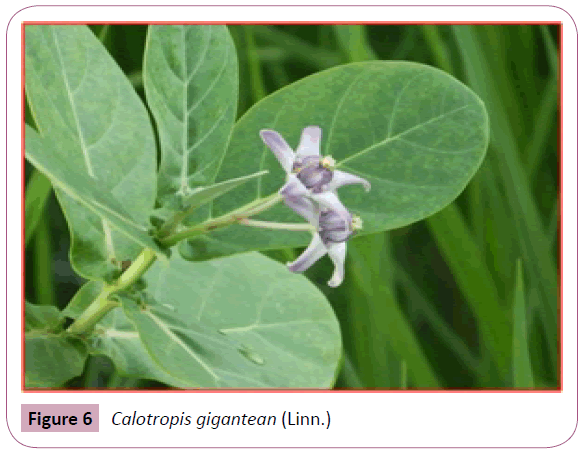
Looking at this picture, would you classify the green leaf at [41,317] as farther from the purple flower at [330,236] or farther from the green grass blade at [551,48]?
the green grass blade at [551,48]

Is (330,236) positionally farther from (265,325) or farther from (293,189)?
(265,325)

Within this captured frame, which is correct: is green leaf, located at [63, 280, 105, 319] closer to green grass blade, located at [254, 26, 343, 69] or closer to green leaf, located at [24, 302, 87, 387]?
green leaf, located at [24, 302, 87, 387]

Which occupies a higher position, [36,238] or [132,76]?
[132,76]

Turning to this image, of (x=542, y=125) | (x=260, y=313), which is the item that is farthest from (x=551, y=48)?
(x=260, y=313)

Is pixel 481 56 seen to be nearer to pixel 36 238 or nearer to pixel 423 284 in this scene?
pixel 423 284
